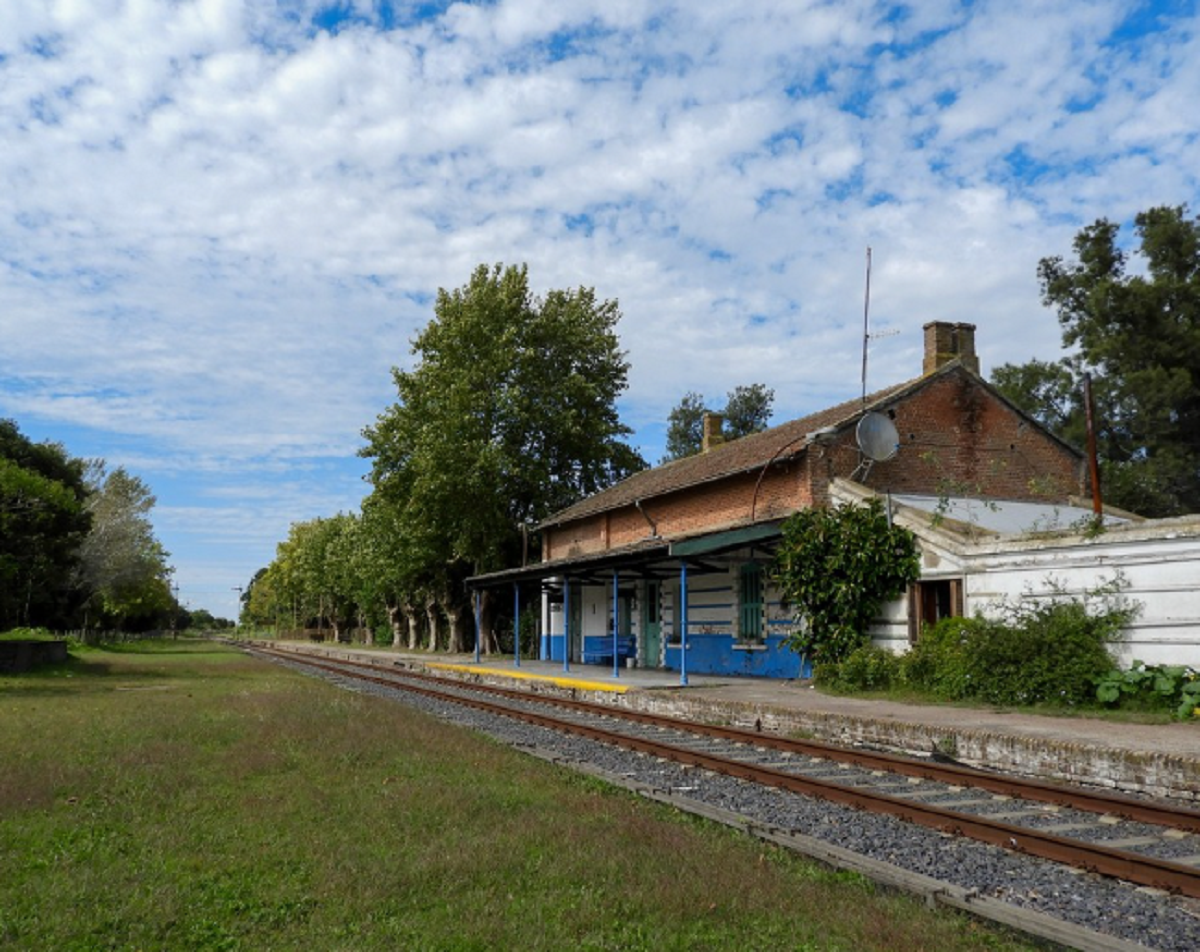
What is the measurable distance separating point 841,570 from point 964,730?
280 inches

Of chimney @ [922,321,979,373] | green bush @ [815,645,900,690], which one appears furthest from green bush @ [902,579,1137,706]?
chimney @ [922,321,979,373]

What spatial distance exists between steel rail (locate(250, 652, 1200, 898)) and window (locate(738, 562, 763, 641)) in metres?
9.93

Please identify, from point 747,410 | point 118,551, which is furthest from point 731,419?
point 118,551

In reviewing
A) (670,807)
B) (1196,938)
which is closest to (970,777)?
(670,807)

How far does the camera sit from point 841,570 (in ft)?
57.4

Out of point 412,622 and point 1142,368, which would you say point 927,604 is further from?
point 412,622

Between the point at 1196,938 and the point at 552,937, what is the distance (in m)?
3.05

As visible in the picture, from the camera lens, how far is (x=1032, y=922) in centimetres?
463

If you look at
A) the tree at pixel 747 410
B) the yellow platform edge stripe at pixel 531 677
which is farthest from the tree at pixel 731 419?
the yellow platform edge stripe at pixel 531 677

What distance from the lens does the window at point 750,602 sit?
21141mm

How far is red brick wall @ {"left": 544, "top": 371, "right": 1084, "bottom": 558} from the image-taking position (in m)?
20.3

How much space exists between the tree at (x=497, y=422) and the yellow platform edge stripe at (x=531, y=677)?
18.9 feet

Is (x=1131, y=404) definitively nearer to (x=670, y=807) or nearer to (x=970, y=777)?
(x=970, y=777)

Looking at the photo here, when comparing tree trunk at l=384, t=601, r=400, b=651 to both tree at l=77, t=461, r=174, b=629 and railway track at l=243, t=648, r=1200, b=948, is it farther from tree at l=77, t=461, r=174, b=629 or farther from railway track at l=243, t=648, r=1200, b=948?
railway track at l=243, t=648, r=1200, b=948
